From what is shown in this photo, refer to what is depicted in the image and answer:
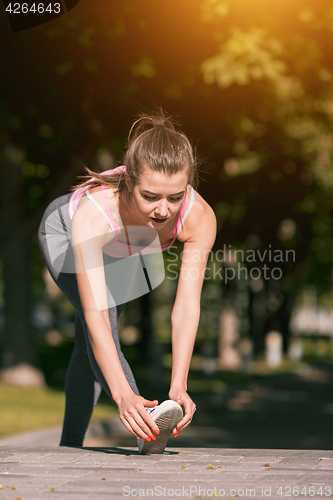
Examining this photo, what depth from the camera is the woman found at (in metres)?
3.52

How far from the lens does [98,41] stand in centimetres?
984

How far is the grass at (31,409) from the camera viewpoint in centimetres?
904

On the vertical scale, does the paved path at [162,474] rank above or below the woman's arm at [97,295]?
below

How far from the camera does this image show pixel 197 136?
11625mm

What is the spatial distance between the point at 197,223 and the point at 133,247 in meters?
0.40

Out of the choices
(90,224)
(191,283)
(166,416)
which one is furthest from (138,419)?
(90,224)

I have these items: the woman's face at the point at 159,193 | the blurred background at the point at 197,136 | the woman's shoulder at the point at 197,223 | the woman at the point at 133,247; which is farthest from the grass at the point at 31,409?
the woman's face at the point at 159,193

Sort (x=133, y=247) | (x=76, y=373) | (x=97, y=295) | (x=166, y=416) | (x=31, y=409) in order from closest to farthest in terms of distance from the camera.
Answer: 1. (x=166, y=416)
2. (x=97, y=295)
3. (x=133, y=247)
4. (x=76, y=373)
5. (x=31, y=409)

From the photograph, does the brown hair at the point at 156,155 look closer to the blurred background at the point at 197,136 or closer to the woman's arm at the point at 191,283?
the woman's arm at the point at 191,283

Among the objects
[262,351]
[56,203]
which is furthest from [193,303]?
[262,351]

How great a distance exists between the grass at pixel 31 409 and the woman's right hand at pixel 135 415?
511 centimetres

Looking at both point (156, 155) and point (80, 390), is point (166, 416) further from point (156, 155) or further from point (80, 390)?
point (156, 155)

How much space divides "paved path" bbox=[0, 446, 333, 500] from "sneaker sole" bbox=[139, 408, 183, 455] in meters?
0.07

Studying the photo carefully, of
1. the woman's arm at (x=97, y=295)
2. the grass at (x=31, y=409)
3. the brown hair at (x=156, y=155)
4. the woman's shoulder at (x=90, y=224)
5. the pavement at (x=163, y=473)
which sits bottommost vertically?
the grass at (x=31, y=409)
